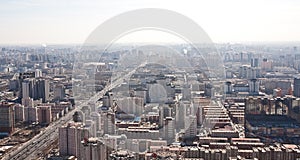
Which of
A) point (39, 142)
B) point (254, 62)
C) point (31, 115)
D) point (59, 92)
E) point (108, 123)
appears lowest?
point (39, 142)

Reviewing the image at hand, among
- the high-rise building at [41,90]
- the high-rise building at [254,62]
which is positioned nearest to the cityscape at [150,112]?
the high-rise building at [41,90]

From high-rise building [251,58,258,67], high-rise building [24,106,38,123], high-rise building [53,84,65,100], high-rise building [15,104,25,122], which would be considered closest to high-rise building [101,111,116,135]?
high-rise building [24,106,38,123]

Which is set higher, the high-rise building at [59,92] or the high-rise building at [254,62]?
the high-rise building at [254,62]

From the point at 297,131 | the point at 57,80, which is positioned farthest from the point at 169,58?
the point at 57,80

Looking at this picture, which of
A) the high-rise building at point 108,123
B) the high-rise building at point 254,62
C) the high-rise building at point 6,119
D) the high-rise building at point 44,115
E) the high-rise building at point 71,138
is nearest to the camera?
the high-rise building at point 71,138

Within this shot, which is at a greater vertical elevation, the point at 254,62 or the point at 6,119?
the point at 254,62

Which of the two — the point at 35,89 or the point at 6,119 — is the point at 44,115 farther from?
the point at 35,89

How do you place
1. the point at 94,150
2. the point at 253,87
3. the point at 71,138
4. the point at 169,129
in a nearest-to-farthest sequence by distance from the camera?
the point at 94,150 < the point at 71,138 < the point at 169,129 < the point at 253,87

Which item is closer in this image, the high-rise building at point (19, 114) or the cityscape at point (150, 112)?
the cityscape at point (150, 112)

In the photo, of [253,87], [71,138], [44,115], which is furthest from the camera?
[253,87]

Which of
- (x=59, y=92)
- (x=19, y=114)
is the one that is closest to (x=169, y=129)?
(x=19, y=114)

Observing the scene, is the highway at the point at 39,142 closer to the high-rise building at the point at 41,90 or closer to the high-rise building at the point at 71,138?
the high-rise building at the point at 71,138

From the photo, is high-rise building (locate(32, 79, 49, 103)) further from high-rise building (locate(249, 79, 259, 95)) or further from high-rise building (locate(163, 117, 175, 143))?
high-rise building (locate(249, 79, 259, 95))
